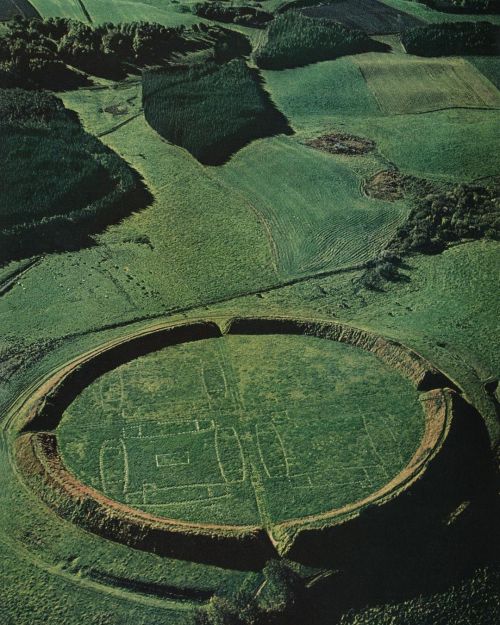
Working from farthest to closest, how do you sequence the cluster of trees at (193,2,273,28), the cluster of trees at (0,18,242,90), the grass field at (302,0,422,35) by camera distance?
1. the cluster of trees at (193,2,273,28)
2. the grass field at (302,0,422,35)
3. the cluster of trees at (0,18,242,90)

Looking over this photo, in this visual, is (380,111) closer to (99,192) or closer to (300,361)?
(99,192)

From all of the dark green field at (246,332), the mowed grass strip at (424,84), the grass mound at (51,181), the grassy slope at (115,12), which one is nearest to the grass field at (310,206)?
the dark green field at (246,332)

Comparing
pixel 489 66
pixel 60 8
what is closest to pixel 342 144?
pixel 489 66

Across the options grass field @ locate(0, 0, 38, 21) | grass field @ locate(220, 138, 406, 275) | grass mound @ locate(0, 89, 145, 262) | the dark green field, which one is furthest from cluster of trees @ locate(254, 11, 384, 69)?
grass field @ locate(0, 0, 38, 21)

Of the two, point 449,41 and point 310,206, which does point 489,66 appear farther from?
point 310,206

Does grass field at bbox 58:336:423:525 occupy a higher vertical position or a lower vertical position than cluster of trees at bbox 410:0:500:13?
lower

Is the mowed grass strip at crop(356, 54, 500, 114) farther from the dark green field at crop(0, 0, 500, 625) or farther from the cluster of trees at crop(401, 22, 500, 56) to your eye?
the cluster of trees at crop(401, 22, 500, 56)

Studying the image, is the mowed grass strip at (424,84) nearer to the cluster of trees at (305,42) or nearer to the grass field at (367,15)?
the cluster of trees at (305,42)

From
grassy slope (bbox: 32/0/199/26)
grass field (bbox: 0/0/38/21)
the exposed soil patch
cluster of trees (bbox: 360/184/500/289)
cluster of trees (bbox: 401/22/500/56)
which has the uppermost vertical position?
grass field (bbox: 0/0/38/21)
